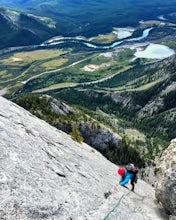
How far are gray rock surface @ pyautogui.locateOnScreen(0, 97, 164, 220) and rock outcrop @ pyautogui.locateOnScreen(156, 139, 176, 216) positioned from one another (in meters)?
1.51

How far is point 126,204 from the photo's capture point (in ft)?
123

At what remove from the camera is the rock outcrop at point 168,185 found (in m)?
38.1

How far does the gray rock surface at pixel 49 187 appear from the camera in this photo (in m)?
29.7

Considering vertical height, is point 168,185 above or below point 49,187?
below

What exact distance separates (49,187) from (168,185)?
13.6m

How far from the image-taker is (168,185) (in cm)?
3856

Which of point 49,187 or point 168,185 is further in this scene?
point 168,185

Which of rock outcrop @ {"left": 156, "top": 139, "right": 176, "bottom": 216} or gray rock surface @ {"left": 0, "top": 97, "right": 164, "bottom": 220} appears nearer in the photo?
gray rock surface @ {"left": 0, "top": 97, "right": 164, "bottom": 220}

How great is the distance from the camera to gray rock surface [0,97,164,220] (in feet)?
97.4

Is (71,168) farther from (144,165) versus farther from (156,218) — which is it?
(144,165)

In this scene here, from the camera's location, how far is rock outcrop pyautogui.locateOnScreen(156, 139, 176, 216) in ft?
125

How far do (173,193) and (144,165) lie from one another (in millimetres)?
91100

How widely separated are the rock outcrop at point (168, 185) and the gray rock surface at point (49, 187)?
4.97 feet

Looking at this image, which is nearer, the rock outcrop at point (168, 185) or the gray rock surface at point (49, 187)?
the gray rock surface at point (49, 187)
